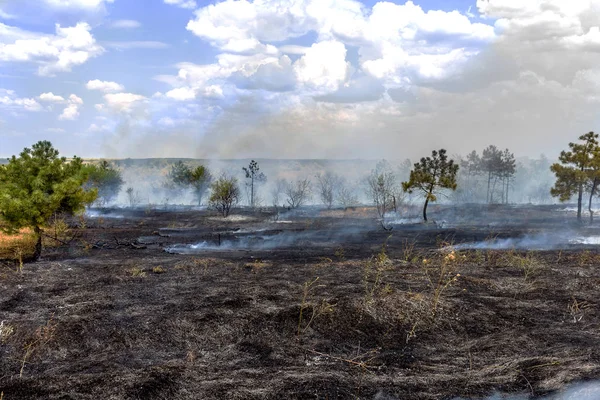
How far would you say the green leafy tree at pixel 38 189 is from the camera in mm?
14930

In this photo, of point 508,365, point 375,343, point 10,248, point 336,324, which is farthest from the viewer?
point 10,248

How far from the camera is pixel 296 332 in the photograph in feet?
27.1

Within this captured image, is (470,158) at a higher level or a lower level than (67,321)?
higher

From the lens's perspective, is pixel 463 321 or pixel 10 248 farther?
pixel 10 248

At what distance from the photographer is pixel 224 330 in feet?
27.3

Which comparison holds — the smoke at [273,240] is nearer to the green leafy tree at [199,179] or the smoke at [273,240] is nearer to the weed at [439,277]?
the weed at [439,277]

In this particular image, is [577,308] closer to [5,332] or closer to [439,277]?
[439,277]

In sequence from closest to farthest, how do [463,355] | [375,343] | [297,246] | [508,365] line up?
[508,365] → [463,355] → [375,343] → [297,246]

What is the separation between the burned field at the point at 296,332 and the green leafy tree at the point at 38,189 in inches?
70.1

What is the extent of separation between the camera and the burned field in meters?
5.97

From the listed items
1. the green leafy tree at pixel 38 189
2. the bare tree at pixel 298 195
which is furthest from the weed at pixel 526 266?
the bare tree at pixel 298 195

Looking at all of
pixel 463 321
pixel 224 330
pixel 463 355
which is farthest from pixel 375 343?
pixel 224 330

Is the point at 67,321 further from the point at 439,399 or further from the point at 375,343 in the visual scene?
the point at 439,399

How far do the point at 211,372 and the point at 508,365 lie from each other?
14.0ft
